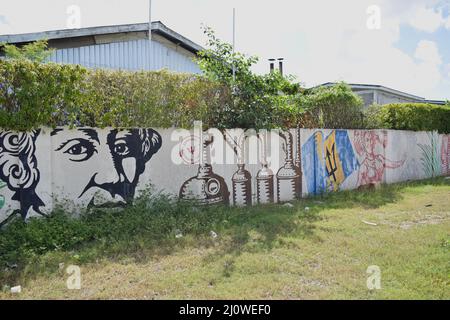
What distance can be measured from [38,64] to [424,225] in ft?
22.3

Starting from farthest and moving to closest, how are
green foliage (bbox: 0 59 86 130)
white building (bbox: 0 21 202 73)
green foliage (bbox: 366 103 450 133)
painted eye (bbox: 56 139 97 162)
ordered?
green foliage (bbox: 366 103 450 133), white building (bbox: 0 21 202 73), painted eye (bbox: 56 139 97 162), green foliage (bbox: 0 59 86 130)

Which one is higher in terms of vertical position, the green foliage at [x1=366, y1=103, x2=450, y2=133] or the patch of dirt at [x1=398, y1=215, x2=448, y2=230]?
the green foliage at [x1=366, y1=103, x2=450, y2=133]

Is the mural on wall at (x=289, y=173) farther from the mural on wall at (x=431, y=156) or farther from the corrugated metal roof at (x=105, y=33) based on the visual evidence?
the mural on wall at (x=431, y=156)

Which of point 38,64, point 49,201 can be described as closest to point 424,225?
point 49,201

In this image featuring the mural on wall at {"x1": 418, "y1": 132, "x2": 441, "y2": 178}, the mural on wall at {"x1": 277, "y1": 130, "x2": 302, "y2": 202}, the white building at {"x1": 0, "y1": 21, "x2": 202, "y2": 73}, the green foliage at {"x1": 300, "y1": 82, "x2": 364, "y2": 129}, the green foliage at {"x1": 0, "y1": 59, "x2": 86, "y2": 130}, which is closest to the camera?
the green foliage at {"x1": 0, "y1": 59, "x2": 86, "y2": 130}

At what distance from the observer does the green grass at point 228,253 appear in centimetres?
346

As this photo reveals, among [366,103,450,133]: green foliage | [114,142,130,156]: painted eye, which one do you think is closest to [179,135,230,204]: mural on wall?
[114,142,130,156]: painted eye

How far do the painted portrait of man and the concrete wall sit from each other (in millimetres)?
14

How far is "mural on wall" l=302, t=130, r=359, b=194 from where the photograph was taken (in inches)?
335

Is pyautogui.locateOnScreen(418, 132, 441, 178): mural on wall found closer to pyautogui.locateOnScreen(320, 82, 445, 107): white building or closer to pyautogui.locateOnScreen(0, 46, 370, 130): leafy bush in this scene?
pyautogui.locateOnScreen(320, 82, 445, 107): white building

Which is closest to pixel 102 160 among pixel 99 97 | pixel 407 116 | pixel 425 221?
pixel 99 97

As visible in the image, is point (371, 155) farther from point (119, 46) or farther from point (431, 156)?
point (119, 46)

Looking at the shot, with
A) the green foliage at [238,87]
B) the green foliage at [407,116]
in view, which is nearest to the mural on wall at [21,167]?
the green foliage at [238,87]

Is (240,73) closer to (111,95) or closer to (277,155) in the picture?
(277,155)
